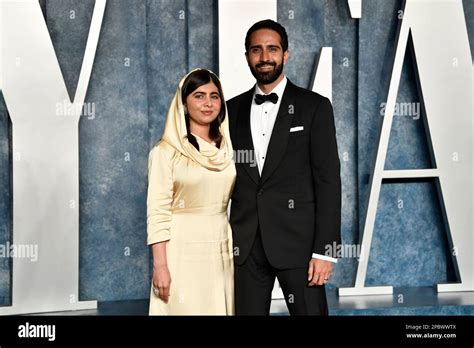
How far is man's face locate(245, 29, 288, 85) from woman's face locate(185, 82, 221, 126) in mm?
149

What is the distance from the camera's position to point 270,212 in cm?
236

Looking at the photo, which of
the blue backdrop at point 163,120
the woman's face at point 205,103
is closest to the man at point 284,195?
the woman's face at point 205,103

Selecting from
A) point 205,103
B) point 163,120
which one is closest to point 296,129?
point 205,103

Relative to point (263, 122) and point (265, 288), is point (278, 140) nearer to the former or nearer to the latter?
point (263, 122)

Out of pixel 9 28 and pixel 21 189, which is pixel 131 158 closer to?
pixel 21 189

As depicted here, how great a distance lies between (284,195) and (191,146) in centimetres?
33

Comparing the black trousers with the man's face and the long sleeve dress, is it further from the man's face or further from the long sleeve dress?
the man's face

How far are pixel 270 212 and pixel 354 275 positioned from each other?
5.30 feet

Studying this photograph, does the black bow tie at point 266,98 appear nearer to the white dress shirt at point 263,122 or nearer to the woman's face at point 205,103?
the white dress shirt at point 263,122

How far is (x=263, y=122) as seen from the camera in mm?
2412

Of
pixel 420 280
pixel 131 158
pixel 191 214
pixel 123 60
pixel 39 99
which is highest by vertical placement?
pixel 123 60

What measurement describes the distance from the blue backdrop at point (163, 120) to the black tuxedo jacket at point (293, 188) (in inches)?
53.8

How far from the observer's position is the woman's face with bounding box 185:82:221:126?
234 cm
